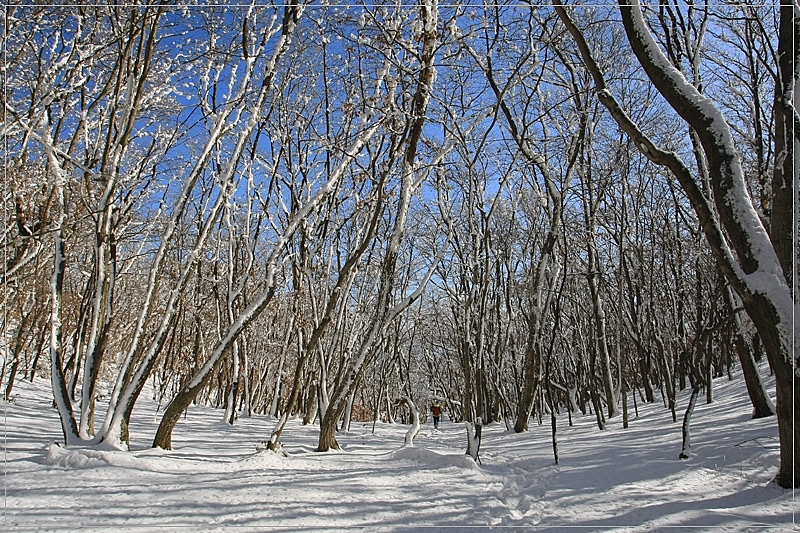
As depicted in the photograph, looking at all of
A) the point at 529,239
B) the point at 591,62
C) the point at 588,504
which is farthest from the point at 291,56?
the point at 529,239

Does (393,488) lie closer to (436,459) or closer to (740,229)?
(436,459)

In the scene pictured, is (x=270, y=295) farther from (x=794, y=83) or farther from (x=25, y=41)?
(x=794, y=83)

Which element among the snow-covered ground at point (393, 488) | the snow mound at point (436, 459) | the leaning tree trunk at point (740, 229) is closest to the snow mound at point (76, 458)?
the snow-covered ground at point (393, 488)

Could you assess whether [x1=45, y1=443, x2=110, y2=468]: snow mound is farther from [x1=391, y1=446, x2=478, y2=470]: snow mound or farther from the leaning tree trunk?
the leaning tree trunk

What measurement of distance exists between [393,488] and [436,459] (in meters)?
1.78

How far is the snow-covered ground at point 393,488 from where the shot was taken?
12.2ft

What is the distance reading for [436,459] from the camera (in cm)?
681

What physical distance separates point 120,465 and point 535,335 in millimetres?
8612

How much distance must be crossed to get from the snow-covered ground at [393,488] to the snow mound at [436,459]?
0.02 metres

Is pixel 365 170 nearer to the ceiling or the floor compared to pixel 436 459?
nearer to the ceiling

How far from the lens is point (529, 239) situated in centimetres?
1593

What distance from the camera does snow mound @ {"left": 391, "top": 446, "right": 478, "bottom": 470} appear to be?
21.6ft

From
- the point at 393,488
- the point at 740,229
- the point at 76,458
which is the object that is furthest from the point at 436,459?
the point at 740,229

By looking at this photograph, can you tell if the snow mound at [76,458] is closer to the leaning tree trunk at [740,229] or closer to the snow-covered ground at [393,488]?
the snow-covered ground at [393,488]
